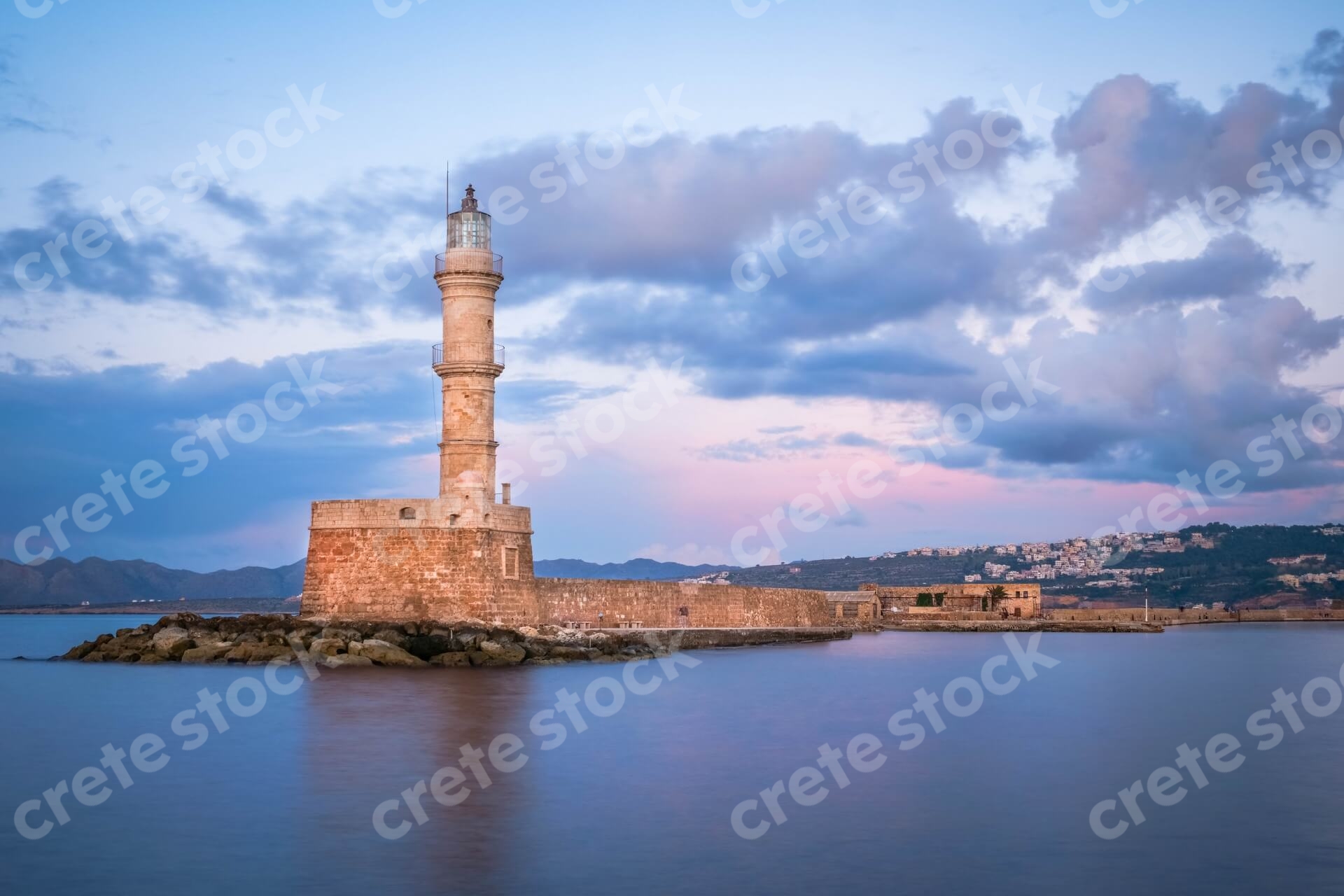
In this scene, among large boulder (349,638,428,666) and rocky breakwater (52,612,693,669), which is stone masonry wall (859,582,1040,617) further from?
large boulder (349,638,428,666)

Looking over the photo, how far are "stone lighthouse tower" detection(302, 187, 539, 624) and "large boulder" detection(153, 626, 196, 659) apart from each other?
2.23m

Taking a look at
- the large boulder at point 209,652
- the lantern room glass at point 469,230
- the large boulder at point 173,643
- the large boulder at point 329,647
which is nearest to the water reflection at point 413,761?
the large boulder at point 329,647

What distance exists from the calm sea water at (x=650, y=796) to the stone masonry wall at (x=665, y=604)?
339 cm

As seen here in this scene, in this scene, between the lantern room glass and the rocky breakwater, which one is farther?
the lantern room glass

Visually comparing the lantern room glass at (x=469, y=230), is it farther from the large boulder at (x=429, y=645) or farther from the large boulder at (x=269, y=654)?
the large boulder at (x=269, y=654)

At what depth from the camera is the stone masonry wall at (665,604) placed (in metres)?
24.9

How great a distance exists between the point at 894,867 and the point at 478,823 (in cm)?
326

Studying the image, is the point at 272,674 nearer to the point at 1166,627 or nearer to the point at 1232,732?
the point at 1232,732

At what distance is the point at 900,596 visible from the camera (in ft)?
184

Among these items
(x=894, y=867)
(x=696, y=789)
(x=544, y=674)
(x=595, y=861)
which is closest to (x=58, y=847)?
(x=595, y=861)

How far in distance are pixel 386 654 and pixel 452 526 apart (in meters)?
2.44

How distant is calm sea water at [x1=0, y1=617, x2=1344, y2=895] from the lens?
8891 mm

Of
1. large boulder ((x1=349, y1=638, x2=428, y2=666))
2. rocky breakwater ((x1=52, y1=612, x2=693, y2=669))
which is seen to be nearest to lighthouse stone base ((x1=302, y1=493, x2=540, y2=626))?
rocky breakwater ((x1=52, y1=612, x2=693, y2=669))

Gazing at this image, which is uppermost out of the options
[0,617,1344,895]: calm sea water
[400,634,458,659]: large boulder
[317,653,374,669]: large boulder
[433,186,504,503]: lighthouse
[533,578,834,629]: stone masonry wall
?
[433,186,504,503]: lighthouse
